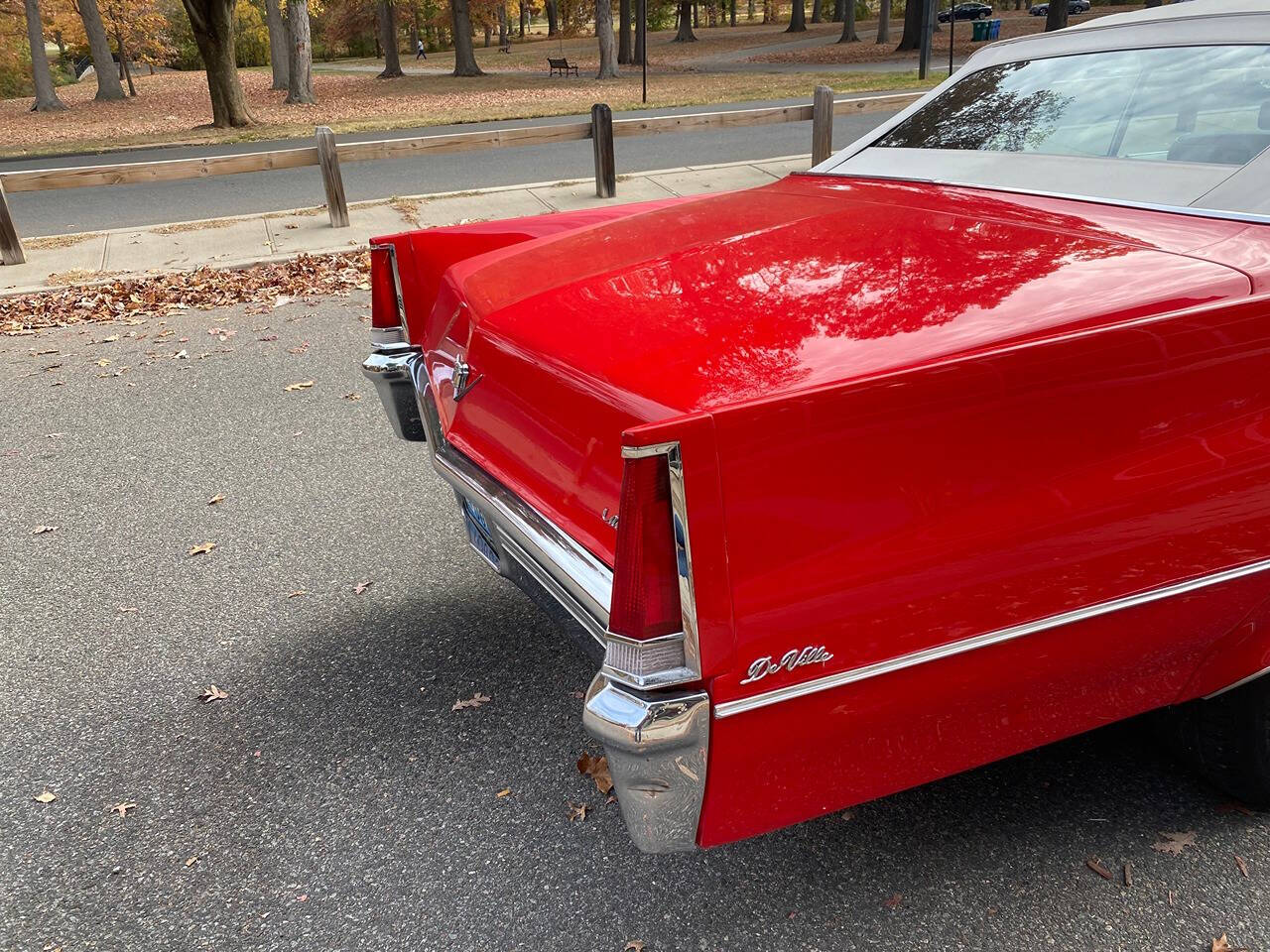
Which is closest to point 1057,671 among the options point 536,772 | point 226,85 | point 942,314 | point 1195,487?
point 1195,487

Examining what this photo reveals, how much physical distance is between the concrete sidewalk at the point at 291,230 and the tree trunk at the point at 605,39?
2252 cm

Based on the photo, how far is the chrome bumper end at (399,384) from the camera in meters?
2.92

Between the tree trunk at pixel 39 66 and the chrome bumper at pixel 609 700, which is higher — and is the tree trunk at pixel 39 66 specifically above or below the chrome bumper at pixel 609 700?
above

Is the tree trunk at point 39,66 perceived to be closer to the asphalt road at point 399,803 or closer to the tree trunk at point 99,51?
the tree trunk at point 99,51

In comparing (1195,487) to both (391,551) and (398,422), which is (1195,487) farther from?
(391,551)

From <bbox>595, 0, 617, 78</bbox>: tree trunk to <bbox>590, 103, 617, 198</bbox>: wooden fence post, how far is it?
23.4 m

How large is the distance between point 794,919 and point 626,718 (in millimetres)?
821

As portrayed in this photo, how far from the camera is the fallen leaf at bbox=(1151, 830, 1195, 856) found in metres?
2.19

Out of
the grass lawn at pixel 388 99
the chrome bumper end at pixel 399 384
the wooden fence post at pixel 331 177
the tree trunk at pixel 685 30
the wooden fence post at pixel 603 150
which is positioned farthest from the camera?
the tree trunk at pixel 685 30

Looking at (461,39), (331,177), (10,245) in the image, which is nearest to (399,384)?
(331,177)

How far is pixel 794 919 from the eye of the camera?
209cm

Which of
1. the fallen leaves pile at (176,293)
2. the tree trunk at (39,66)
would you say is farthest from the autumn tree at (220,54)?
the fallen leaves pile at (176,293)

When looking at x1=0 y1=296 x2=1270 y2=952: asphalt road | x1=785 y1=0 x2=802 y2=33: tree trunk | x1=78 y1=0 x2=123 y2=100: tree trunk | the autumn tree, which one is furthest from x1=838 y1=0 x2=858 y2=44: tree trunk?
x1=0 y1=296 x2=1270 y2=952: asphalt road

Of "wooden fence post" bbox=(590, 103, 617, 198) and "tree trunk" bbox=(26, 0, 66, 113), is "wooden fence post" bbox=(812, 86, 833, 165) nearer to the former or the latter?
"wooden fence post" bbox=(590, 103, 617, 198)
